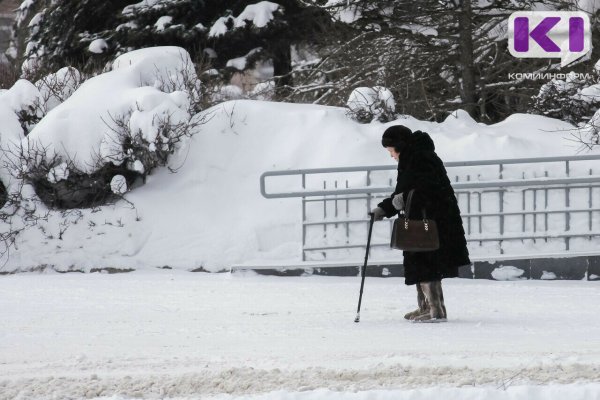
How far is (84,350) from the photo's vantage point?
8156 mm

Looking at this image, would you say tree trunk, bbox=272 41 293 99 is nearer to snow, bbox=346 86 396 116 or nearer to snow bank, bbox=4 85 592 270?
snow, bbox=346 86 396 116

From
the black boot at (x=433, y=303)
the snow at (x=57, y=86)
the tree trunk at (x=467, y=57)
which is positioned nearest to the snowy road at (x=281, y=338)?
the black boot at (x=433, y=303)

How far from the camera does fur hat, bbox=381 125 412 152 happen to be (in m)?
9.09

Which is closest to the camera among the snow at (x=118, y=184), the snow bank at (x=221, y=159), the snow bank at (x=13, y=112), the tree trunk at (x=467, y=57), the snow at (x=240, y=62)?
the snow bank at (x=221, y=159)

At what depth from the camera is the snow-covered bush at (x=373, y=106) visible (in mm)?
14820

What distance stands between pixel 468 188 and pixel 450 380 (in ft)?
20.9

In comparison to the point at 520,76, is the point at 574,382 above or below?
below

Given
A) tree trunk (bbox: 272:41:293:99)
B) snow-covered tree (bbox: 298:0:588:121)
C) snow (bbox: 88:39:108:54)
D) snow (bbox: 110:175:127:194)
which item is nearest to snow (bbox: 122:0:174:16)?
snow (bbox: 88:39:108:54)

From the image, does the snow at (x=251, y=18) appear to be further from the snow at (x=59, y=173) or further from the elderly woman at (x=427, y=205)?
the elderly woman at (x=427, y=205)

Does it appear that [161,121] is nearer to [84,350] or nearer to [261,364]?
[84,350]

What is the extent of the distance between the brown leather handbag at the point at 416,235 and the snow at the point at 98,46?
12.3 m

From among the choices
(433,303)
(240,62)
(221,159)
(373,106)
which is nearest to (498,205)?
(373,106)

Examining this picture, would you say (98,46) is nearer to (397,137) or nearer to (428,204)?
(397,137)

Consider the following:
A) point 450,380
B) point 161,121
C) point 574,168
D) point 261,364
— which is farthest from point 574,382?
point 161,121
